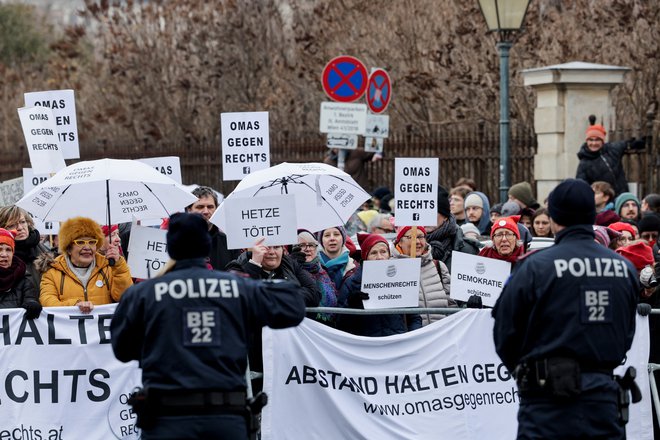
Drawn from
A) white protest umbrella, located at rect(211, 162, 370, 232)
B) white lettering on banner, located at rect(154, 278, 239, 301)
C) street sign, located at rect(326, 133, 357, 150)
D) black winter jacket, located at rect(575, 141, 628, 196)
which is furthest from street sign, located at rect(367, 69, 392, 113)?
white lettering on banner, located at rect(154, 278, 239, 301)

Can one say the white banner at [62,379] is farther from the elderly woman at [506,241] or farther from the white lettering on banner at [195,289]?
the elderly woman at [506,241]

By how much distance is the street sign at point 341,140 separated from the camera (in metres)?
17.7

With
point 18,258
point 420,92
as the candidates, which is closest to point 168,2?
point 420,92

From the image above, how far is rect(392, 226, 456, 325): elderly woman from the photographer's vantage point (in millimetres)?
10608

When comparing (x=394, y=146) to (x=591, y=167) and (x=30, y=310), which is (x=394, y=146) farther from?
(x=30, y=310)

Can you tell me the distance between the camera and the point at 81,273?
970 cm

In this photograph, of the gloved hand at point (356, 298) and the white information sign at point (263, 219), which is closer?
the white information sign at point (263, 219)

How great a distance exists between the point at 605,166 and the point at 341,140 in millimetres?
3468

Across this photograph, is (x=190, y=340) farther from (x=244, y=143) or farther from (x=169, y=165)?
(x=169, y=165)

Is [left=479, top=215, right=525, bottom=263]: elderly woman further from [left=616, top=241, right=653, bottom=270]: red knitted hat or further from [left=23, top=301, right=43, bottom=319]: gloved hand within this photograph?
[left=23, top=301, right=43, bottom=319]: gloved hand

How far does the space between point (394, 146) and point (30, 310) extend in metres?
11.5

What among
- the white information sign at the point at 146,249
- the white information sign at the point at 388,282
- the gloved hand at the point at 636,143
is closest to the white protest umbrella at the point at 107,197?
the white information sign at the point at 146,249

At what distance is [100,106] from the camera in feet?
106

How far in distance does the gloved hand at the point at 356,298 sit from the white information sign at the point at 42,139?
3.64 meters
